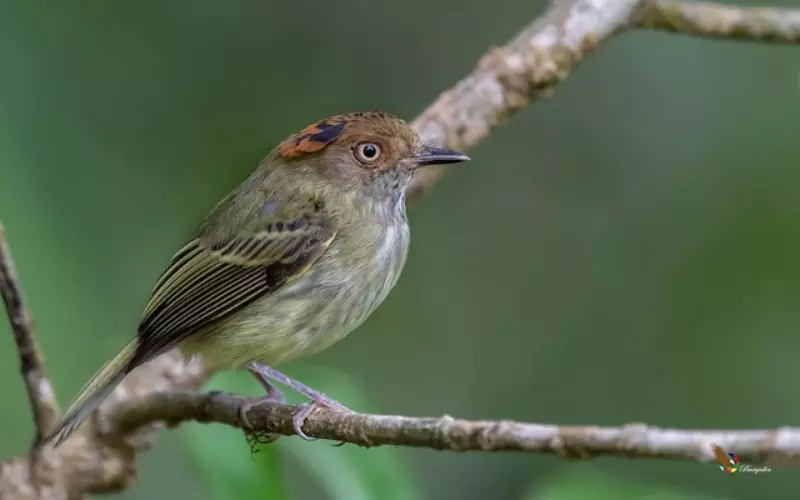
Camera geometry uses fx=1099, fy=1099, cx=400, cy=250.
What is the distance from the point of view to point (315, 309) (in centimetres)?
339

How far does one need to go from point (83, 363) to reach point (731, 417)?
122 inches

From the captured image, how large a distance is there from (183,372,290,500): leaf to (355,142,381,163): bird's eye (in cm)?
104

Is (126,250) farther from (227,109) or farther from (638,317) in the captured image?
(638,317)

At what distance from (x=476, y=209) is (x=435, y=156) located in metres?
2.55

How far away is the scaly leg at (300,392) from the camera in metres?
2.90

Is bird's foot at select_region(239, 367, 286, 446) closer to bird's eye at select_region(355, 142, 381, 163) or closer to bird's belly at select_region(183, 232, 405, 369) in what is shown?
bird's belly at select_region(183, 232, 405, 369)

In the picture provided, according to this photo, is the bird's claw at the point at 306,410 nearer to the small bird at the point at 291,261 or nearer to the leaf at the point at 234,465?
the small bird at the point at 291,261

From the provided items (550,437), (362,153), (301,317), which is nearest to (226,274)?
(301,317)

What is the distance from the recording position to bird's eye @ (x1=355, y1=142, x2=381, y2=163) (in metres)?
3.77

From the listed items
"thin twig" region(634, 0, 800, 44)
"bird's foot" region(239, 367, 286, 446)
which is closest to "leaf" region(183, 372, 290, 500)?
"bird's foot" region(239, 367, 286, 446)

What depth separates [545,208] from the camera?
607 centimetres

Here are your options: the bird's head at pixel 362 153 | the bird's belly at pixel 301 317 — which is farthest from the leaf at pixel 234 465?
the bird's head at pixel 362 153

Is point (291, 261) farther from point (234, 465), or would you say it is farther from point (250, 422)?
point (234, 465)

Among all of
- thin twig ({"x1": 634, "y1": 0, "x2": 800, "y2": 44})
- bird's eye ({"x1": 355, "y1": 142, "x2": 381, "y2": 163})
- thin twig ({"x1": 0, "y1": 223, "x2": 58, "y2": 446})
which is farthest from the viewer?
thin twig ({"x1": 634, "y1": 0, "x2": 800, "y2": 44})
